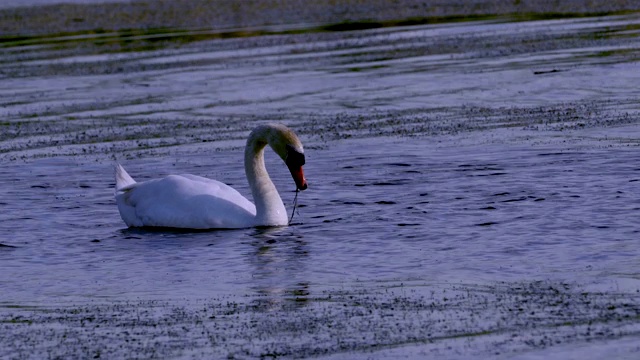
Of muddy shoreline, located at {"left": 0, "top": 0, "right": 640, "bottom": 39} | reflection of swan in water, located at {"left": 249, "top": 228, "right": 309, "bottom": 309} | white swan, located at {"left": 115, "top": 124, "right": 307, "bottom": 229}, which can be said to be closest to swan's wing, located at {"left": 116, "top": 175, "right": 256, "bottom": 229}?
white swan, located at {"left": 115, "top": 124, "right": 307, "bottom": 229}

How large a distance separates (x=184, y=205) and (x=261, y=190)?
65cm

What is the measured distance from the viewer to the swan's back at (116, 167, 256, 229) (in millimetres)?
11500

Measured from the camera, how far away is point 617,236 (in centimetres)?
984

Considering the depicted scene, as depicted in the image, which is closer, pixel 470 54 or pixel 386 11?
pixel 470 54

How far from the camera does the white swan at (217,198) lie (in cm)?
1150

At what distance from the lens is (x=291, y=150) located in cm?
1155

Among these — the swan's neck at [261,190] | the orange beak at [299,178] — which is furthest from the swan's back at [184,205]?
the orange beak at [299,178]

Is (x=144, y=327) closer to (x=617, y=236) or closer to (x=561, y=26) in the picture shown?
(x=617, y=236)

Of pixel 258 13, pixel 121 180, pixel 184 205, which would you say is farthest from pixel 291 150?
pixel 258 13

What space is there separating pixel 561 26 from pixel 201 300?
1829cm

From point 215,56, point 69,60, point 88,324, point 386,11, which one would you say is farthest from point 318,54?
point 88,324

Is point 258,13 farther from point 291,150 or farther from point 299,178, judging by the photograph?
point 299,178

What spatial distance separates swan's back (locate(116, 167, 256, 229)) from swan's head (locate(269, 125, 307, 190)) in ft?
1.73

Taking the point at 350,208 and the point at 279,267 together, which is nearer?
the point at 279,267
